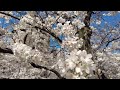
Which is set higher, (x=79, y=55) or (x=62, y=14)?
(x=62, y=14)

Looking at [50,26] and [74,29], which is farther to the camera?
[50,26]

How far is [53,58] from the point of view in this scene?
19.4ft

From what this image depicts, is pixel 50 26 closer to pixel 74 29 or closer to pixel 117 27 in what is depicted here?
pixel 74 29
